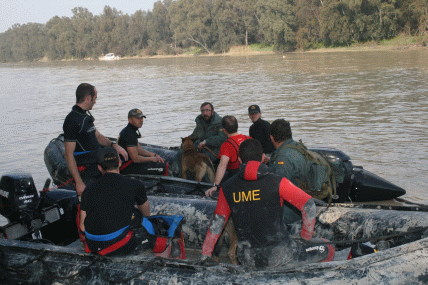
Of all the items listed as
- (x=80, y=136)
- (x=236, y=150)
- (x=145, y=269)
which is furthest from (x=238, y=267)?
(x=80, y=136)

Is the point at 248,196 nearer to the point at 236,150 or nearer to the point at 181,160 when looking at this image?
the point at 236,150

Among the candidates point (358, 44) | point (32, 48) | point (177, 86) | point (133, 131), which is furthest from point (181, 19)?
point (133, 131)

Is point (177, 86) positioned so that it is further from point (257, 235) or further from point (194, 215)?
point (257, 235)

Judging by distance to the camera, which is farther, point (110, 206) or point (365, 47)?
point (365, 47)

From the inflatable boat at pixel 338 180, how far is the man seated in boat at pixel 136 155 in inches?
10.5

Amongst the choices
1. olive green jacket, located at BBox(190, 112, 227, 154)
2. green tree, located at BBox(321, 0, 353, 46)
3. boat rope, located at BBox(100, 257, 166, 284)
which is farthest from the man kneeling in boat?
green tree, located at BBox(321, 0, 353, 46)

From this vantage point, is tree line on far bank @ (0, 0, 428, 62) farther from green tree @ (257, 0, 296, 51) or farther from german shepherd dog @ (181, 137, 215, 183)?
german shepherd dog @ (181, 137, 215, 183)

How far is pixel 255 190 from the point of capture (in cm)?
316

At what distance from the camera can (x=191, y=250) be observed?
5.34 meters

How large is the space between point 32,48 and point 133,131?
14797 cm

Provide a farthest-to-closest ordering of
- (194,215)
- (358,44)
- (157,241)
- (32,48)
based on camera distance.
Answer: (32,48) → (358,44) → (194,215) → (157,241)

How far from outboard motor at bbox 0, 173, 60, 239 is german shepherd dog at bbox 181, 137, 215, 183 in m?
2.26

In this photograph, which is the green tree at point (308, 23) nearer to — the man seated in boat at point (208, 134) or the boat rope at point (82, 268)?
the man seated in boat at point (208, 134)

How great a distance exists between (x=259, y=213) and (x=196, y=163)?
12.1 feet
